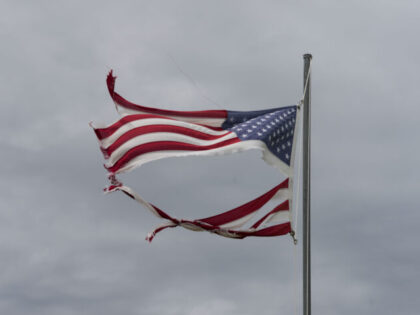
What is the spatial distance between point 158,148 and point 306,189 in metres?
4.06

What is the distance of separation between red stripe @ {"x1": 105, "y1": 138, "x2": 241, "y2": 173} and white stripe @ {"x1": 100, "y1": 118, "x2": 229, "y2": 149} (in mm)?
611

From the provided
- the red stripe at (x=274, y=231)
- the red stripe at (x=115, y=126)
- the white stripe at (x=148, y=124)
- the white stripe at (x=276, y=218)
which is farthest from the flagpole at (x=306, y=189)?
the red stripe at (x=115, y=126)

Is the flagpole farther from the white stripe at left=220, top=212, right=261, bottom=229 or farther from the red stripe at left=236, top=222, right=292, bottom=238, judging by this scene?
the white stripe at left=220, top=212, right=261, bottom=229

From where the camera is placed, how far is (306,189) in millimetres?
20141

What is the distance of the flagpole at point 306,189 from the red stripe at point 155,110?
2353mm

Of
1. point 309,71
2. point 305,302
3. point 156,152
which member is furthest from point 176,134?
point 305,302

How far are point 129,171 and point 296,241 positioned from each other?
4.77 meters

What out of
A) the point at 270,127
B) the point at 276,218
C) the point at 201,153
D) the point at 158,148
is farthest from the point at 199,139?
the point at 276,218

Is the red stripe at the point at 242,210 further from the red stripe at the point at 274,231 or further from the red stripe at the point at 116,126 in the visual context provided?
the red stripe at the point at 116,126

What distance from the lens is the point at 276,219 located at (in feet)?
66.8

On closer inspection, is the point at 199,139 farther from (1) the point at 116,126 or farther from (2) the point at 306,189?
(2) the point at 306,189

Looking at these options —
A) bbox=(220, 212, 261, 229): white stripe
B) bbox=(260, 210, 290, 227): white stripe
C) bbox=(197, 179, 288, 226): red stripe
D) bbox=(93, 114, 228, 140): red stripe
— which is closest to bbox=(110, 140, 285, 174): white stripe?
bbox=(197, 179, 288, 226): red stripe

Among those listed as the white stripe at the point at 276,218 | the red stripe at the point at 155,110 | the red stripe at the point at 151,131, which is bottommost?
the white stripe at the point at 276,218

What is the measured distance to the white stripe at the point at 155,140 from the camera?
2052 centimetres
